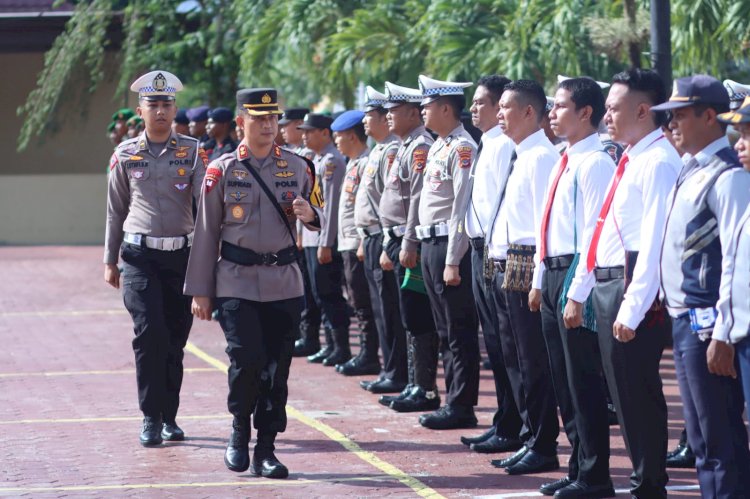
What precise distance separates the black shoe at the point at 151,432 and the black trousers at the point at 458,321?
1931 millimetres

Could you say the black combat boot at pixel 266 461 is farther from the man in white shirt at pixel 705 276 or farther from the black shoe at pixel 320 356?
the black shoe at pixel 320 356

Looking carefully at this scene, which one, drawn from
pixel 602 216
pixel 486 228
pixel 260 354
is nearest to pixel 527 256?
pixel 486 228

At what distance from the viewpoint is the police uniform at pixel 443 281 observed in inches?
337

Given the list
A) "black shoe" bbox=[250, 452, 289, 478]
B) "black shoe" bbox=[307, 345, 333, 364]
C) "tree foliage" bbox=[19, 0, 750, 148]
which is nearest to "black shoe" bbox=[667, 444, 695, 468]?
"black shoe" bbox=[250, 452, 289, 478]

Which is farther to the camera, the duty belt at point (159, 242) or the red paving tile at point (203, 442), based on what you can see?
the duty belt at point (159, 242)

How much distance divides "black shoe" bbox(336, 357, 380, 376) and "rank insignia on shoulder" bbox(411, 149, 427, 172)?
2.43 m

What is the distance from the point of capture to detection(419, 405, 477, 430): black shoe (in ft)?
28.3

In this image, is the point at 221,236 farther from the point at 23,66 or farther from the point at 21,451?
the point at 23,66

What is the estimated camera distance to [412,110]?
9492mm

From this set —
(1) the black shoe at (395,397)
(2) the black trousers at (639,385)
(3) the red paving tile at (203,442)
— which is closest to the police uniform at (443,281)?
(3) the red paving tile at (203,442)

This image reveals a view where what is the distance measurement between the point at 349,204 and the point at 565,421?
14.7 feet

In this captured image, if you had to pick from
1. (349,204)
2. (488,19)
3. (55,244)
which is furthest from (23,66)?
(349,204)

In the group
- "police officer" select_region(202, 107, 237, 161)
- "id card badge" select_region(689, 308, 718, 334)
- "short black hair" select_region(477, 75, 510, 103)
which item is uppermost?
"short black hair" select_region(477, 75, 510, 103)

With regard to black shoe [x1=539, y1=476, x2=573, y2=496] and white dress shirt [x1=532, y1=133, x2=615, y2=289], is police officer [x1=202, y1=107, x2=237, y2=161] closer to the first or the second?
white dress shirt [x1=532, y1=133, x2=615, y2=289]
